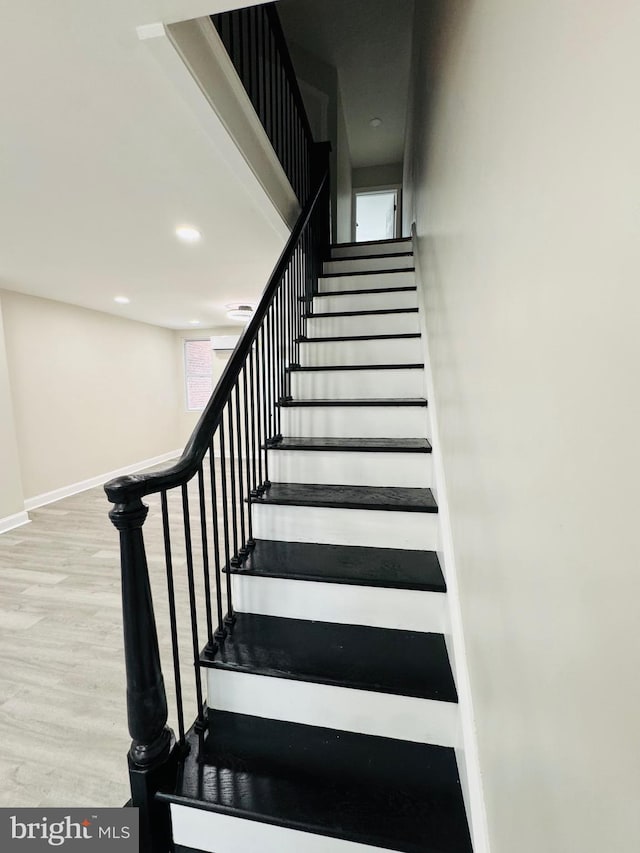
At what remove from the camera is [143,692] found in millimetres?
943

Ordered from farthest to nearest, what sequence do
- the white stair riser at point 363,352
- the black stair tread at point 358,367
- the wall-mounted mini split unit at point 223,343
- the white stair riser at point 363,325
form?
the wall-mounted mini split unit at point 223,343
the white stair riser at point 363,325
the white stair riser at point 363,352
the black stair tread at point 358,367

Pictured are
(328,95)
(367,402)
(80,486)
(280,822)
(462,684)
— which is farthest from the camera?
(80,486)

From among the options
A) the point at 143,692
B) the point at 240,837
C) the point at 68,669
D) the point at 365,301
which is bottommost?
the point at 68,669

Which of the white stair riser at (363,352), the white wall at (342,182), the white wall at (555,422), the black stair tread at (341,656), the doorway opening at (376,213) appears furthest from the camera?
the doorway opening at (376,213)

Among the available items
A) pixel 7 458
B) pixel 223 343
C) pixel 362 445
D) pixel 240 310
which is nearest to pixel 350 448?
→ pixel 362 445

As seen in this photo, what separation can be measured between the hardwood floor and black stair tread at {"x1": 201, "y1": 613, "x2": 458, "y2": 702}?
2.04 ft

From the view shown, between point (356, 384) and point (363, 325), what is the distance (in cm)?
58

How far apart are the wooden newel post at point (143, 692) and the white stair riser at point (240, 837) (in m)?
0.06

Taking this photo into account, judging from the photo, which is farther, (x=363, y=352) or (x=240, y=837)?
(x=363, y=352)

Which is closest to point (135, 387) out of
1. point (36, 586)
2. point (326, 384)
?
point (36, 586)

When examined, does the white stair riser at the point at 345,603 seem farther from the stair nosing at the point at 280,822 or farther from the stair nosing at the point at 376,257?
the stair nosing at the point at 376,257

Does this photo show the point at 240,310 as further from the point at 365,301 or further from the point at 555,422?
the point at 555,422

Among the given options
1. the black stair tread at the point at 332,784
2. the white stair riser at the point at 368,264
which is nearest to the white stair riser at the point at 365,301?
the white stair riser at the point at 368,264

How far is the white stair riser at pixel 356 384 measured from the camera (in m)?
A: 2.08
